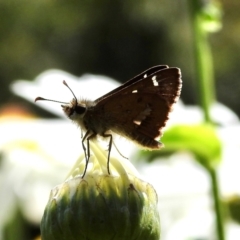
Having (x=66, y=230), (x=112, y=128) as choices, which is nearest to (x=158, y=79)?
(x=112, y=128)

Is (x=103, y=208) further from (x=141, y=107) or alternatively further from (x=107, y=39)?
(x=107, y=39)

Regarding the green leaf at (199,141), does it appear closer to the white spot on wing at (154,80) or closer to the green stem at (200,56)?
the green stem at (200,56)

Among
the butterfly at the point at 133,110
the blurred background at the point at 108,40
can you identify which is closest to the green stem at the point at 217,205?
the butterfly at the point at 133,110

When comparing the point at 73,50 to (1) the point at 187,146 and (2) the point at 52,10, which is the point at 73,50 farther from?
(1) the point at 187,146

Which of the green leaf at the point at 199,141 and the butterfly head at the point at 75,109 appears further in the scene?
the green leaf at the point at 199,141

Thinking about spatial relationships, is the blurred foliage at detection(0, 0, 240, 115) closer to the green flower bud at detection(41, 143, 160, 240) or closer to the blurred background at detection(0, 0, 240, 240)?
the blurred background at detection(0, 0, 240, 240)

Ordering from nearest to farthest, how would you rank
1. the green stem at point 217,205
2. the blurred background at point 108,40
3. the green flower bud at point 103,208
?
the green flower bud at point 103,208 < the green stem at point 217,205 < the blurred background at point 108,40

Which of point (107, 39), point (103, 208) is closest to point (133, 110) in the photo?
point (103, 208)
